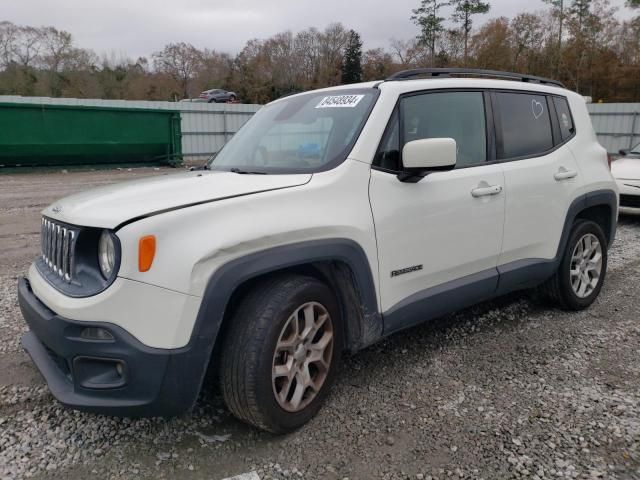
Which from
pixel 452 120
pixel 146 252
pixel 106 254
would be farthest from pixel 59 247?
pixel 452 120

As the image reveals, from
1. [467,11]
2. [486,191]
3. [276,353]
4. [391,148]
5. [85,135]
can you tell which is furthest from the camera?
[467,11]

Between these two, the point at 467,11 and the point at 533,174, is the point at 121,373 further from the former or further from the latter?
the point at 467,11

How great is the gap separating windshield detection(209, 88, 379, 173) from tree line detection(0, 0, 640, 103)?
42823mm

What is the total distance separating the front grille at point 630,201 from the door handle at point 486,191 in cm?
587

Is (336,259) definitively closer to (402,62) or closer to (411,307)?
(411,307)

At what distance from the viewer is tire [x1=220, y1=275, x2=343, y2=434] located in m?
2.31

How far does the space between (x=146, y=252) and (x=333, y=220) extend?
3.02 feet

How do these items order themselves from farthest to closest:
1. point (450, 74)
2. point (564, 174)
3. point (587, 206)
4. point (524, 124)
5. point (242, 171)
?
point (587, 206) → point (564, 174) → point (524, 124) → point (450, 74) → point (242, 171)

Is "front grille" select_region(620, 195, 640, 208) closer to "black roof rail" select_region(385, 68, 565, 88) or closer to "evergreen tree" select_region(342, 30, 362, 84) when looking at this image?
"black roof rail" select_region(385, 68, 565, 88)

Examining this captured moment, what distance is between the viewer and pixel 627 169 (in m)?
8.12

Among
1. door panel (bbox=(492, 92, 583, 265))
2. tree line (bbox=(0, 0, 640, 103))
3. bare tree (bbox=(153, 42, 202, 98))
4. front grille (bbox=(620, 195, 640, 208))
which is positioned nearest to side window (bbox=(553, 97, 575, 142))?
door panel (bbox=(492, 92, 583, 265))

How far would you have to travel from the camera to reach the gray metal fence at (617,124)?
19.7m

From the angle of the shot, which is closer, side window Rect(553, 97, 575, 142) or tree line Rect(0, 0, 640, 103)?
side window Rect(553, 97, 575, 142)

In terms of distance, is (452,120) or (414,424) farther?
(452,120)
